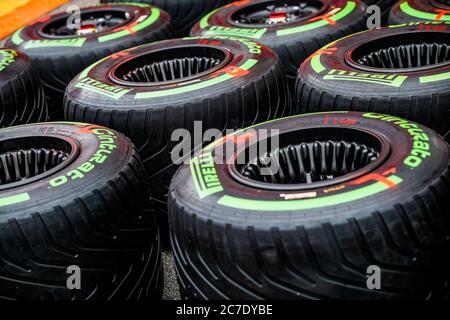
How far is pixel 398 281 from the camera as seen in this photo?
2.20m

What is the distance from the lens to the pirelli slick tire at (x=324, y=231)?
2.15m

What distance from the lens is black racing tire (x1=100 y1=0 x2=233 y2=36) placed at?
504 centimetres

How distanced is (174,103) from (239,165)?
0.63m

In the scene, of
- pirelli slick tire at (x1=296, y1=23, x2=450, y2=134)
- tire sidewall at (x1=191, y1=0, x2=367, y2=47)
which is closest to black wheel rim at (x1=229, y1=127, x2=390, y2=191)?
pirelli slick tire at (x1=296, y1=23, x2=450, y2=134)

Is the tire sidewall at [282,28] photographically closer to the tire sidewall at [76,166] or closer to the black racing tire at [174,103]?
the black racing tire at [174,103]

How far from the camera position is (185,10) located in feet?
16.6

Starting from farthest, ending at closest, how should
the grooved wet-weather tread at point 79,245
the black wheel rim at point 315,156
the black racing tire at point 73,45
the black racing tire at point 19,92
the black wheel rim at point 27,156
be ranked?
1. the black racing tire at point 73,45
2. the black racing tire at point 19,92
3. the black wheel rim at point 27,156
4. the black wheel rim at point 315,156
5. the grooved wet-weather tread at point 79,245

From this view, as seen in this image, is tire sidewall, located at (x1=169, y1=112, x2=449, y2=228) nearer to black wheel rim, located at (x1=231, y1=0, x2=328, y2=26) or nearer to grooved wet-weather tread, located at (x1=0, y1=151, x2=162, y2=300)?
grooved wet-weather tread, located at (x1=0, y1=151, x2=162, y2=300)

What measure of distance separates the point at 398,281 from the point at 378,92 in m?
0.98

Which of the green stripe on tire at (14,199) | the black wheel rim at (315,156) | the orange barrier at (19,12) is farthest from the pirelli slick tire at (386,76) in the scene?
the orange barrier at (19,12)

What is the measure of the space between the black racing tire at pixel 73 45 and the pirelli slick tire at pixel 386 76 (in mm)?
1352

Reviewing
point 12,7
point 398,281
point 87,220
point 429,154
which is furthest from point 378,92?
point 12,7
